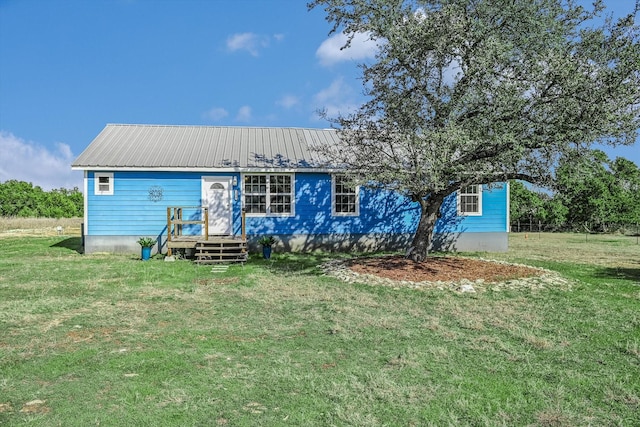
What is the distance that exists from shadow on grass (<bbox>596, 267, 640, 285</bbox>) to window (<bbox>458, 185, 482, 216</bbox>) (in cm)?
554

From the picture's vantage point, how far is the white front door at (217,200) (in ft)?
52.9

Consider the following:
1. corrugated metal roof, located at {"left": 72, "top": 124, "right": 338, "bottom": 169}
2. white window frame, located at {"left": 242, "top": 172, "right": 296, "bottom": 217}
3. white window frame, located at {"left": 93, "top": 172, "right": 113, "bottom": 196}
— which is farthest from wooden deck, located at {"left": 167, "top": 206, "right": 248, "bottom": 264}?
white window frame, located at {"left": 93, "top": 172, "right": 113, "bottom": 196}

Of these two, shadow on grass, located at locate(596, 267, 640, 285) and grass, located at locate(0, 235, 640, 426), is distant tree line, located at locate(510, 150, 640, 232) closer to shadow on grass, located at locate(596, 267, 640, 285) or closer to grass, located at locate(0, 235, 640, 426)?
shadow on grass, located at locate(596, 267, 640, 285)

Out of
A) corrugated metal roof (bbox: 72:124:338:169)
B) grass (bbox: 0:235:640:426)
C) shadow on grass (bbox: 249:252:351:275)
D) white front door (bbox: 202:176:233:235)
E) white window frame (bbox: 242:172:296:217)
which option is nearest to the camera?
grass (bbox: 0:235:640:426)

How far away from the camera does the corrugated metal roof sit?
15859 millimetres

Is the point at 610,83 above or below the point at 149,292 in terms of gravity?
above

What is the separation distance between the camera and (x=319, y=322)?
671 centimetres

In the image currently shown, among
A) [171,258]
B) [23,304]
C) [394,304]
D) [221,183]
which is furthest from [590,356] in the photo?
[221,183]

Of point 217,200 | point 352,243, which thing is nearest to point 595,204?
point 352,243

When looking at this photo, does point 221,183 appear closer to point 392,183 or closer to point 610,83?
point 392,183

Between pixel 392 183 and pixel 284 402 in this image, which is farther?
pixel 392 183

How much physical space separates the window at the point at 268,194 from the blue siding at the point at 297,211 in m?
0.27

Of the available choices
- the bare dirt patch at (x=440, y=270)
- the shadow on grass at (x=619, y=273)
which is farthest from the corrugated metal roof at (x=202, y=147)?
the shadow on grass at (x=619, y=273)

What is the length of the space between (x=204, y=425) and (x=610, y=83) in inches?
373
